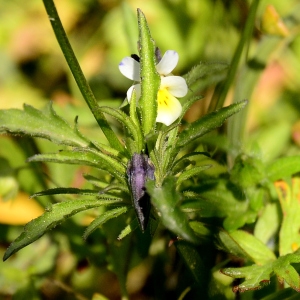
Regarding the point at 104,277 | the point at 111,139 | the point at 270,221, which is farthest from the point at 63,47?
the point at 104,277

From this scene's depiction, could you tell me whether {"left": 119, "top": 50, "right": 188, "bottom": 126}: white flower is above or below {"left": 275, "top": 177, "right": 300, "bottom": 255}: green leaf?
above

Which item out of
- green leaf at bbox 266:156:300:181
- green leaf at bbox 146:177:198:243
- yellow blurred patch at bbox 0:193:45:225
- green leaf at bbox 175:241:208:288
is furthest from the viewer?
yellow blurred patch at bbox 0:193:45:225

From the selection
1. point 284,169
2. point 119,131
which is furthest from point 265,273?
point 119,131

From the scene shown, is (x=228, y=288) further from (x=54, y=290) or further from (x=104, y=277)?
(x=54, y=290)

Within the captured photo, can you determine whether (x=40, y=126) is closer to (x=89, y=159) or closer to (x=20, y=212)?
(x=89, y=159)

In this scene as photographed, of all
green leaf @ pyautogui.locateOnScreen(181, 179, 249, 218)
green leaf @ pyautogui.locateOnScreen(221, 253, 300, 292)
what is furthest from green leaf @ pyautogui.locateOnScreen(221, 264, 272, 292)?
green leaf @ pyautogui.locateOnScreen(181, 179, 249, 218)

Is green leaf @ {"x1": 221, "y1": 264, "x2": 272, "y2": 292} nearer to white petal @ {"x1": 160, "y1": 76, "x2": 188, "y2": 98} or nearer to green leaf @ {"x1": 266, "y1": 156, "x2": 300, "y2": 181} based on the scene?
green leaf @ {"x1": 266, "y1": 156, "x2": 300, "y2": 181}

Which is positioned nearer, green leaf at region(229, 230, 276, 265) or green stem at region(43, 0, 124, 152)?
green stem at region(43, 0, 124, 152)
